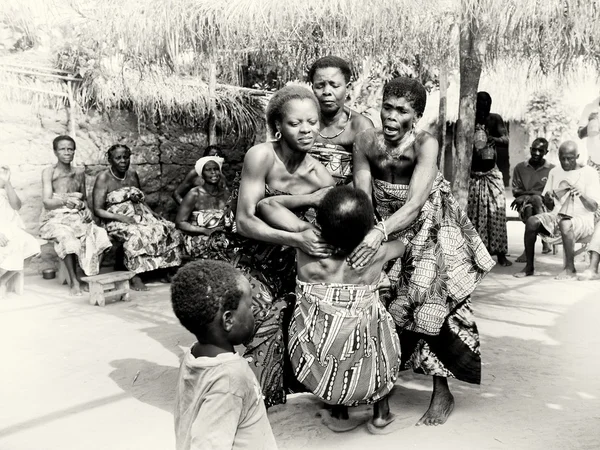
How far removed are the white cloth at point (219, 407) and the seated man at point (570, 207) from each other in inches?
235

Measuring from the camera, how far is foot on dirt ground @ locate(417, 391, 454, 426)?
3383mm

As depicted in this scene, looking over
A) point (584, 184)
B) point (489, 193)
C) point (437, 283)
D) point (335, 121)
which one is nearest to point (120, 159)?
point (335, 121)

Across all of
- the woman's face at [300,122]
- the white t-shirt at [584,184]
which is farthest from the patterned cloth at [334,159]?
the white t-shirt at [584,184]

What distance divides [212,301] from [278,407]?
198 cm

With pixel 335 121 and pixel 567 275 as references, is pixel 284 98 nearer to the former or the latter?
pixel 335 121

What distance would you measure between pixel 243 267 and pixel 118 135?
535 cm

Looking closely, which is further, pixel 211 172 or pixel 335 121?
pixel 211 172

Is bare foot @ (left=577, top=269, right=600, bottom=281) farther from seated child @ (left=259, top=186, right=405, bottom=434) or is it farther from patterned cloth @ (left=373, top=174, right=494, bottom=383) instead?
seated child @ (left=259, top=186, right=405, bottom=434)

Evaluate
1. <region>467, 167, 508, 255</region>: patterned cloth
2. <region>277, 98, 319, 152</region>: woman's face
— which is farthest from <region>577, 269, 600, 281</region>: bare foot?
<region>277, 98, 319, 152</region>: woman's face

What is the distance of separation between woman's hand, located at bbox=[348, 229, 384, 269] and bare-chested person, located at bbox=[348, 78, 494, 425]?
28 centimetres

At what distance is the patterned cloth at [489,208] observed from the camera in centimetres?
776

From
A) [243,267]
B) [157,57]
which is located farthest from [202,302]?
[157,57]

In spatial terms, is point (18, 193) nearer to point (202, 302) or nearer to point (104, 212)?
point (104, 212)

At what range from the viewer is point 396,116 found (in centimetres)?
325
